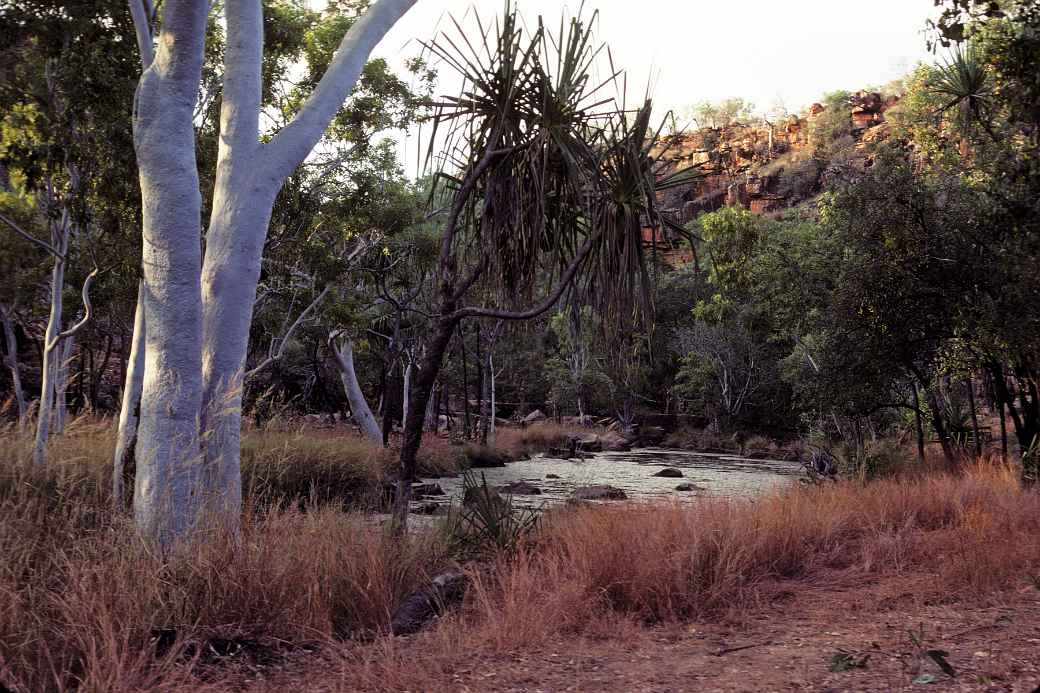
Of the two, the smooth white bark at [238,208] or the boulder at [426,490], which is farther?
the boulder at [426,490]

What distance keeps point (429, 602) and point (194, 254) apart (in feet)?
8.95

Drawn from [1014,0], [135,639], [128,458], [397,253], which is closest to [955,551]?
[1014,0]

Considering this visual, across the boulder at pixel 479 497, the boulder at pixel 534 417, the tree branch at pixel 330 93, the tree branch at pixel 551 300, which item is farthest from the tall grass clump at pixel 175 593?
the boulder at pixel 534 417

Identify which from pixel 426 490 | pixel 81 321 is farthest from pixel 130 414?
pixel 426 490

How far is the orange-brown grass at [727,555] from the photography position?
16.1 ft

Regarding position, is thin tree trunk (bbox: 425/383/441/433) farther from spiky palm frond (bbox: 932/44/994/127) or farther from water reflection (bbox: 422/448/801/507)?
spiky palm frond (bbox: 932/44/994/127)

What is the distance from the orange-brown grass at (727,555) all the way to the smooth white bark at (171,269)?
6.83 feet

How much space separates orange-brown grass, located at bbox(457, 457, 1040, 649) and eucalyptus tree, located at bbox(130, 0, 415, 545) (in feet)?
6.26

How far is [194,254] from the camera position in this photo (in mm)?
5309

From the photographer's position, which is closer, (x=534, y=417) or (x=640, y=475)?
(x=640, y=475)

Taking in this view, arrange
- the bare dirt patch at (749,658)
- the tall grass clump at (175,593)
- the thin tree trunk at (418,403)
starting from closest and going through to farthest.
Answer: the tall grass clump at (175,593) < the bare dirt patch at (749,658) < the thin tree trunk at (418,403)

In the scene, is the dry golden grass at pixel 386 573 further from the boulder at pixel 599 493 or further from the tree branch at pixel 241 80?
the boulder at pixel 599 493

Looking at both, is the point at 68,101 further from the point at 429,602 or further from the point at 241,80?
the point at 429,602

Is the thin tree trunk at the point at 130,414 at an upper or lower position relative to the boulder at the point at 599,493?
upper
